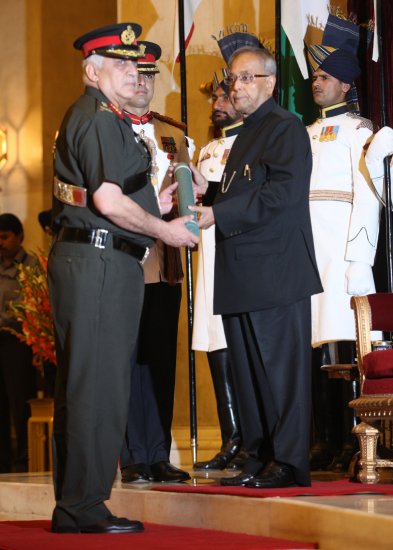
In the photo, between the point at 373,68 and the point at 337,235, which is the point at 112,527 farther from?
the point at 373,68

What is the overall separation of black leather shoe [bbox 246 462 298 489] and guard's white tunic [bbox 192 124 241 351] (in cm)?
118

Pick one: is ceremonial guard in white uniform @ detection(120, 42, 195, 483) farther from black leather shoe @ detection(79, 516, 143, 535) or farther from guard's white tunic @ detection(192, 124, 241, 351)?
black leather shoe @ detection(79, 516, 143, 535)

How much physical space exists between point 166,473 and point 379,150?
150 cm

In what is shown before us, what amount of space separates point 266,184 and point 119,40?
67cm

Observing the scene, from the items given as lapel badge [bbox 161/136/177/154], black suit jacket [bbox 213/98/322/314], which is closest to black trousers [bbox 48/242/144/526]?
black suit jacket [bbox 213/98/322/314]

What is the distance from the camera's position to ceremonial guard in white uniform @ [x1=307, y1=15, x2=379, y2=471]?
15.1 feet

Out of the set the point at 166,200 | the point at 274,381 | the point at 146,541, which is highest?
the point at 166,200

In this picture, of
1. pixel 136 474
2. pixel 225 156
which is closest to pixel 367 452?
pixel 136 474

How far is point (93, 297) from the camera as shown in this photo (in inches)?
125

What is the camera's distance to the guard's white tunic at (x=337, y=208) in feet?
15.2

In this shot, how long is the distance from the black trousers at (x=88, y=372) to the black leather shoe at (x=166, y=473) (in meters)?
1.01

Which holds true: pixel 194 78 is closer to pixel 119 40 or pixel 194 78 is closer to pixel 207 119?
pixel 207 119

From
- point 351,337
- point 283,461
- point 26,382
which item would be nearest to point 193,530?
point 283,461

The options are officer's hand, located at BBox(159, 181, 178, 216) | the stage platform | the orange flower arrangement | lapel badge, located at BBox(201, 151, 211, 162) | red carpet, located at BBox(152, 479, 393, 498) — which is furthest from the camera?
the orange flower arrangement
